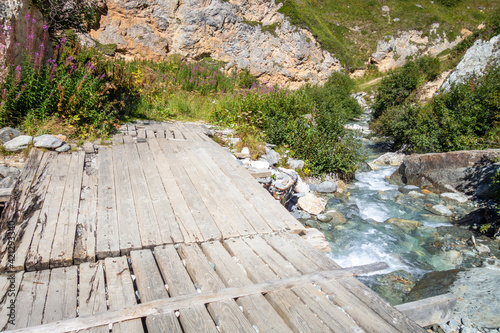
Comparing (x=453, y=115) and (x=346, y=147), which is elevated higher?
(x=453, y=115)

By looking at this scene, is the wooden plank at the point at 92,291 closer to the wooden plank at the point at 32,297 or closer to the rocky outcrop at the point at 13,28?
the wooden plank at the point at 32,297

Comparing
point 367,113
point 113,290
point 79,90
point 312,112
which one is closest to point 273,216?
point 113,290

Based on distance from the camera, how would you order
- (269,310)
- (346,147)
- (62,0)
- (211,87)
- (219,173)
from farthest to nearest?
(211,87) < (346,147) < (62,0) < (219,173) < (269,310)

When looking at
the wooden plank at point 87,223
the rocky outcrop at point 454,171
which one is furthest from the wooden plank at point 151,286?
the rocky outcrop at point 454,171

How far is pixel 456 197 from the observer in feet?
26.0

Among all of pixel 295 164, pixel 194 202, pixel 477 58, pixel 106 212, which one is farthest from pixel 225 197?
pixel 477 58

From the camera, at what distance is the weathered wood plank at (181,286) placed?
2.30m

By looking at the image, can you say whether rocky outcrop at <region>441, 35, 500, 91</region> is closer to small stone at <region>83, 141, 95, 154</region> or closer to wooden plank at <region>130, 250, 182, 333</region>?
small stone at <region>83, 141, 95, 154</region>

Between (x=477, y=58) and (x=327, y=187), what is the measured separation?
38.5 feet

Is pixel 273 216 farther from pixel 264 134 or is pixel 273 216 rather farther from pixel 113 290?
pixel 264 134

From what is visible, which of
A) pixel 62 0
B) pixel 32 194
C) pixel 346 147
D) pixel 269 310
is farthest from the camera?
pixel 346 147

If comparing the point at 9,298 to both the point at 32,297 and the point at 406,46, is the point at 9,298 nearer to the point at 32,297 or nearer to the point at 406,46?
the point at 32,297

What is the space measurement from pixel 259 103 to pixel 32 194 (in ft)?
23.4

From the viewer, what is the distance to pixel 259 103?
9.98m
